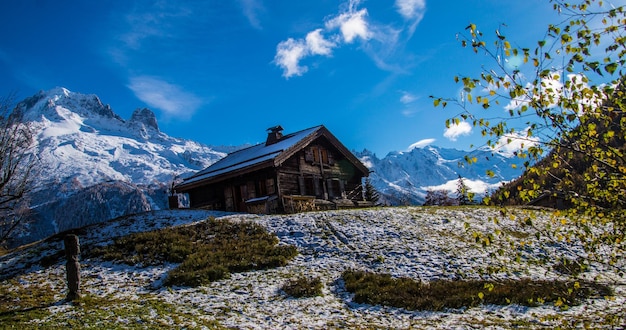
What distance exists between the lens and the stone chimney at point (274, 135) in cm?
4069

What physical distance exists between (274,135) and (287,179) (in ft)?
28.9

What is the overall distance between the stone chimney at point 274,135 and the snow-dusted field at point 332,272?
14.6 metres

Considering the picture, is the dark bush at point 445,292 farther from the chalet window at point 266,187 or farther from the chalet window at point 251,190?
the chalet window at point 251,190

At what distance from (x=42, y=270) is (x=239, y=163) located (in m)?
19.7

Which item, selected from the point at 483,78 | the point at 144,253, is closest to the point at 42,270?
the point at 144,253

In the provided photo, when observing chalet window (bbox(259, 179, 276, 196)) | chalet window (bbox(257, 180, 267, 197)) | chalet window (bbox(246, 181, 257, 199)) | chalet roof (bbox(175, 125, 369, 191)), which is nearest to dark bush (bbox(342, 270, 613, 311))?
chalet roof (bbox(175, 125, 369, 191))

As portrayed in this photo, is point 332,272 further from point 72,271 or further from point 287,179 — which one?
point 287,179

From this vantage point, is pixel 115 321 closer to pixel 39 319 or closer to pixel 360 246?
pixel 39 319

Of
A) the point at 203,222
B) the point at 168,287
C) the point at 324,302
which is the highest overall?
the point at 203,222

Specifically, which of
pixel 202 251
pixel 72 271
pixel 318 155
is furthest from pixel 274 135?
pixel 72 271

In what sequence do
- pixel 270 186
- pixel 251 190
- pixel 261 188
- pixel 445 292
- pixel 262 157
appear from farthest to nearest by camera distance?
pixel 251 190 → pixel 262 157 → pixel 261 188 → pixel 270 186 → pixel 445 292

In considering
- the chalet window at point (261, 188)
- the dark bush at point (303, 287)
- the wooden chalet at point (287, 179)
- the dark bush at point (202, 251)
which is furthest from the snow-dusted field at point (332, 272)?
the chalet window at point (261, 188)

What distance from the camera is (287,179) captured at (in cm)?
3356

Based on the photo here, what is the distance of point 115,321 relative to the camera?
11148 millimetres
